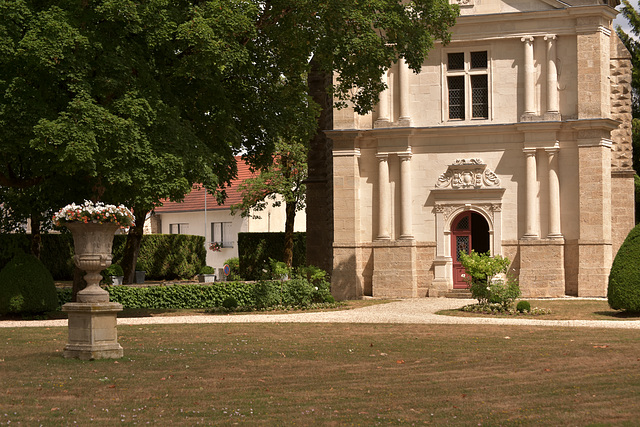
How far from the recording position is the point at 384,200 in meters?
29.4

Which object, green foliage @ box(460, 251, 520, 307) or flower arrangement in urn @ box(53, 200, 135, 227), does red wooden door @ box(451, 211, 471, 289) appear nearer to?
green foliage @ box(460, 251, 520, 307)

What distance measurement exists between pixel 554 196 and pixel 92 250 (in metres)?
18.9

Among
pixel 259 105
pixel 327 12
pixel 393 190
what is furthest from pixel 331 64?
pixel 393 190

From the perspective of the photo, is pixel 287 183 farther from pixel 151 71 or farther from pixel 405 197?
pixel 151 71

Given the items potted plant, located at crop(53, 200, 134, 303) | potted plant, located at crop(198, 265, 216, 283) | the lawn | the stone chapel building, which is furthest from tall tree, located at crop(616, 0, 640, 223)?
potted plant, located at crop(53, 200, 134, 303)

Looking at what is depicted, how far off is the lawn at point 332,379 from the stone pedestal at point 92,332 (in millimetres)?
292

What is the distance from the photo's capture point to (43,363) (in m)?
12.5

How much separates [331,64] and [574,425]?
1529cm

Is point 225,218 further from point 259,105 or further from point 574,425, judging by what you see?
point 574,425

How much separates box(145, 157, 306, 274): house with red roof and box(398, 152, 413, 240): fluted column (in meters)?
27.5

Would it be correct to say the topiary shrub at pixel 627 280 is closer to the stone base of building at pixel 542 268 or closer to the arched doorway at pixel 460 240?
the stone base of building at pixel 542 268

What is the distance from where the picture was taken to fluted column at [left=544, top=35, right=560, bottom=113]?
Result: 93.7 feet

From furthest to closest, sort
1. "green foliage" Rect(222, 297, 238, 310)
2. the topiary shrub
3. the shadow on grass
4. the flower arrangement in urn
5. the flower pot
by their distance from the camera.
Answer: the flower pot → "green foliage" Rect(222, 297, 238, 310) → the shadow on grass → the topiary shrub → the flower arrangement in urn

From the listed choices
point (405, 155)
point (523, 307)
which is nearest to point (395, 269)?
point (405, 155)
